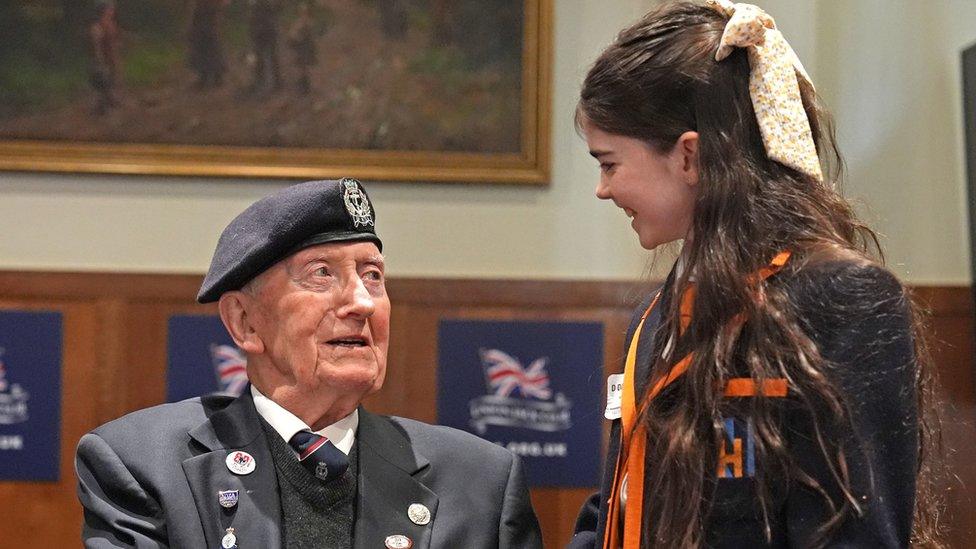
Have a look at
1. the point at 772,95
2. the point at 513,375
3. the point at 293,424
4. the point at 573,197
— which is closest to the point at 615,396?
the point at 772,95

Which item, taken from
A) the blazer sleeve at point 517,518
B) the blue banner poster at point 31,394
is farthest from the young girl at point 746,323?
A: the blue banner poster at point 31,394

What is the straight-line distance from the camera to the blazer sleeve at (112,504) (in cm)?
215

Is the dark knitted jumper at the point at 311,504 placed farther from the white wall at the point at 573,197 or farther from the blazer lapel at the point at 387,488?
the white wall at the point at 573,197

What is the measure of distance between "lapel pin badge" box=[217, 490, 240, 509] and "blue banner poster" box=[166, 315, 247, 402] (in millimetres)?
2447

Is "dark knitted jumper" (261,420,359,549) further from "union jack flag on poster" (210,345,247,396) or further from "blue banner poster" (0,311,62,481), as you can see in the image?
"blue banner poster" (0,311,62,481)

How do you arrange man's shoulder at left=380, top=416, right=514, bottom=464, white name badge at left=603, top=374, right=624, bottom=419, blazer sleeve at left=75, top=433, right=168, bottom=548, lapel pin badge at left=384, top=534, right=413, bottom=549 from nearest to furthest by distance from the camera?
1. white name badge at left=603, top=374, right=624, bottom=419
2. blazer sleeve at left=75, top=433, right=168, bottom=548
3. lapel pin badge at left=384, top=534, right=413, bottom=549
4. man's shoulder at left=380, top=416, right=514, bottom=464

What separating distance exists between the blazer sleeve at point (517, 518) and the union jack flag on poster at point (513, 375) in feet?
7.32

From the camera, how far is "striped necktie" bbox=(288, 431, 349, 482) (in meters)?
2.27

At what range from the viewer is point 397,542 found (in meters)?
2.27

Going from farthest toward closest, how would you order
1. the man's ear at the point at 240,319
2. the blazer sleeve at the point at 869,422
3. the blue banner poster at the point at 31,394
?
the blue banner poster at the point at 31,394
the man's ear at the point at 240,319
the blazer sleeve at the point at 869,422

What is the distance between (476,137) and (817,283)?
3.17m

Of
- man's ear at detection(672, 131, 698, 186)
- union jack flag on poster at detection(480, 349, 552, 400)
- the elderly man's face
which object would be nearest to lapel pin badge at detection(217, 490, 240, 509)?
the elderly man's face

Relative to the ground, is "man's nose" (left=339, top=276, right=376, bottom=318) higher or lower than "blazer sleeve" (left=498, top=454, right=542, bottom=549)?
higher

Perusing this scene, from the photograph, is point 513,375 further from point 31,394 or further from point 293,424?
point 293,424
